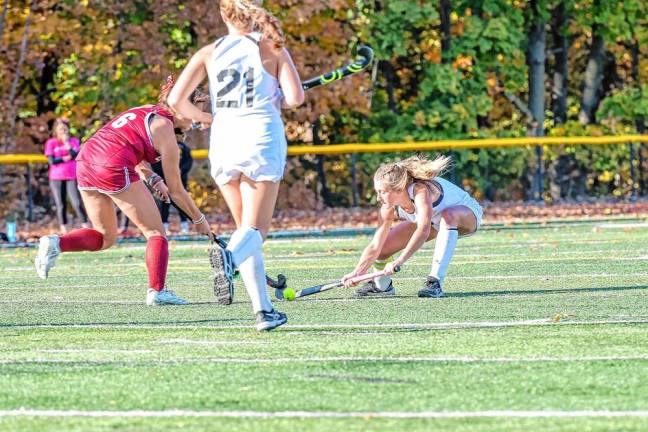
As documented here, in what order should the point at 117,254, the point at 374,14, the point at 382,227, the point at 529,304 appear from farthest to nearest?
the point at 374,14, the point at 117,254, the point at 382,227, the point at 529,304

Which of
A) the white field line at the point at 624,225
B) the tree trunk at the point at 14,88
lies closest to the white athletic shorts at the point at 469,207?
the white field line at the point at 624,225

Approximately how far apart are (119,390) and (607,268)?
24.8 feet

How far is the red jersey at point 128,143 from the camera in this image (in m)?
11.4

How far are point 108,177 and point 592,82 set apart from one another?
2643cm

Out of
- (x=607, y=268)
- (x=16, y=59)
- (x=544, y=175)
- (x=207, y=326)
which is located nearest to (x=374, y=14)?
(x=544, y=175)

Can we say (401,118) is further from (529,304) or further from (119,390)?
(119,390)

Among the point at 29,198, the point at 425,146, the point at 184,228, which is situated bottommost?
the point at 184,228

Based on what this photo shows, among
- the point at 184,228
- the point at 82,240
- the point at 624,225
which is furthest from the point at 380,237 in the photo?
the point at 184,228

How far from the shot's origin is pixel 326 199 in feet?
95.3

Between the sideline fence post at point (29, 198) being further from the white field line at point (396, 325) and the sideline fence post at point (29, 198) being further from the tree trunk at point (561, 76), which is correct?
the white field line at point (396, 325)

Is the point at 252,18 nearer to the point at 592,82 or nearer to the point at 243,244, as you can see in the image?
the point at 243,244

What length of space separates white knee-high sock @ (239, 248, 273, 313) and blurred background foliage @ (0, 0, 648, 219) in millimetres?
18894

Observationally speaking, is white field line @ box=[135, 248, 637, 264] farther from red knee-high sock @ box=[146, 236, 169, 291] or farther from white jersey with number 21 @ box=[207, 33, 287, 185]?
white jersey with number 21 @ box=[207, 33, 287, 185]

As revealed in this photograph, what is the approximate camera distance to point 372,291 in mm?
11664
